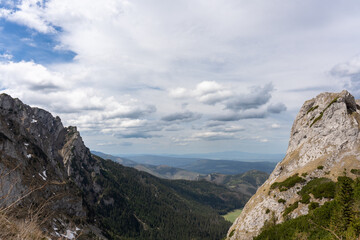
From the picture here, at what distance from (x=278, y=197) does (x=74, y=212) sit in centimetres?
15178

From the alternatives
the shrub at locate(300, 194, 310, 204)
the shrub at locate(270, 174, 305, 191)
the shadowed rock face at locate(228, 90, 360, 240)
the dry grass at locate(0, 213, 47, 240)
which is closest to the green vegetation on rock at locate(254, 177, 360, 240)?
the shrub at locate(300, 194, 310, 204)

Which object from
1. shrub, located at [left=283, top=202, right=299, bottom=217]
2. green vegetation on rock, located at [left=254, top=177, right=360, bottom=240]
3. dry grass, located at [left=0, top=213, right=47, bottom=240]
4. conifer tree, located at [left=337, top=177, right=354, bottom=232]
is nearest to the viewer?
dry grass, located at [left=0, top=213, right=47, bottom=240]

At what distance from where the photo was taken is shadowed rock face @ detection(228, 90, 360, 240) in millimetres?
50625

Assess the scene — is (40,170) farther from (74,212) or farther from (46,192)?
(74,212)

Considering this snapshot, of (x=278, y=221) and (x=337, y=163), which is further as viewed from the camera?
(x=337, y=163)

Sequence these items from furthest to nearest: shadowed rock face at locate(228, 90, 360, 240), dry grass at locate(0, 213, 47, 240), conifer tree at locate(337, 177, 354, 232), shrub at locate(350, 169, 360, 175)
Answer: shadowed rock face at locate(228, 90, 360, 240), shrub at locate(350, 169, 360, 175), conifer tree at locate(337, 177, 354, 232), dry grass at locate(0, 213, 47, 240)

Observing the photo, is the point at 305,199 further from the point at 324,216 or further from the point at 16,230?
the point at 16,230

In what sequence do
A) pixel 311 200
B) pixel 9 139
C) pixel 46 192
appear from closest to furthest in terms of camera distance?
1. pixel 311 200
2. pixel 9 139
3. pixel 46 192

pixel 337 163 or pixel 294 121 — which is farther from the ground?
pixel 294 121

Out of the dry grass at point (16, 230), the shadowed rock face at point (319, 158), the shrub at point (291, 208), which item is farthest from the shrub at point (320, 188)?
the dry grass at point (16, 230)

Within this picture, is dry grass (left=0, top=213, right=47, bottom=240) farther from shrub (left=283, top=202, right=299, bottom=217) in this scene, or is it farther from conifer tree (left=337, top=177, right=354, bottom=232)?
shrub (left=283, top=202, right=299, bottom=217)

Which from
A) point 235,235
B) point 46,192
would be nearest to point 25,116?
point 46,192

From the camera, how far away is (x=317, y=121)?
213ft

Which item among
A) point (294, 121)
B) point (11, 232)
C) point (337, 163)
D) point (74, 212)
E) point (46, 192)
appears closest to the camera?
point (11, 232)
